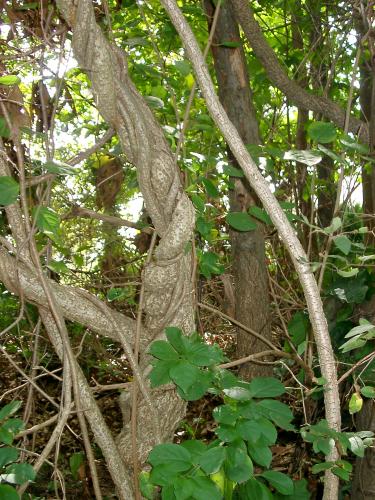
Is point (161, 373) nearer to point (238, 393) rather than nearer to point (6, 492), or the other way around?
point (238, 393)

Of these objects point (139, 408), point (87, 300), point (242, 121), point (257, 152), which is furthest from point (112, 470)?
point (242, 121)

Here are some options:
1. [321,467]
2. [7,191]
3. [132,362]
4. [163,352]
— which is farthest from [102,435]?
[7,191]

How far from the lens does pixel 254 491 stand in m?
1.56

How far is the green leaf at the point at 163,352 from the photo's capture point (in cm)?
150

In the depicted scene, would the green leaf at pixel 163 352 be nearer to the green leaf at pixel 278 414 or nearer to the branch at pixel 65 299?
the green leaf at pixel 278 414

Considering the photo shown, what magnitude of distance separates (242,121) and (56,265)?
1.10 m

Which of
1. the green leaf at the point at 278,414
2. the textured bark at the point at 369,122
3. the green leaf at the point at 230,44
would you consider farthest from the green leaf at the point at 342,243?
the green leaf at the point at 230,44

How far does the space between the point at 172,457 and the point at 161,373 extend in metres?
0.18

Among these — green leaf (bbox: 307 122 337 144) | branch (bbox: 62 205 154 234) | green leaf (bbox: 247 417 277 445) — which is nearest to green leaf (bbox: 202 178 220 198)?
branch (bbox: 62 205 154 234)

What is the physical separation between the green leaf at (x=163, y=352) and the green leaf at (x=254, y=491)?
35 cm

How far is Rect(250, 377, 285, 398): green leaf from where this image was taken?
1534 millimetres

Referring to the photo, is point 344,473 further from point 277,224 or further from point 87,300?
point 87,300

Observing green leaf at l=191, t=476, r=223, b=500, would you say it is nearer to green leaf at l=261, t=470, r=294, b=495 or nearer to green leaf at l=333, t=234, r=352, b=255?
green leaf at l=261, t=470, r=294, b=495

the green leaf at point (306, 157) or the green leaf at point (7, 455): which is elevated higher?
the green leaf at point (306, 157)
